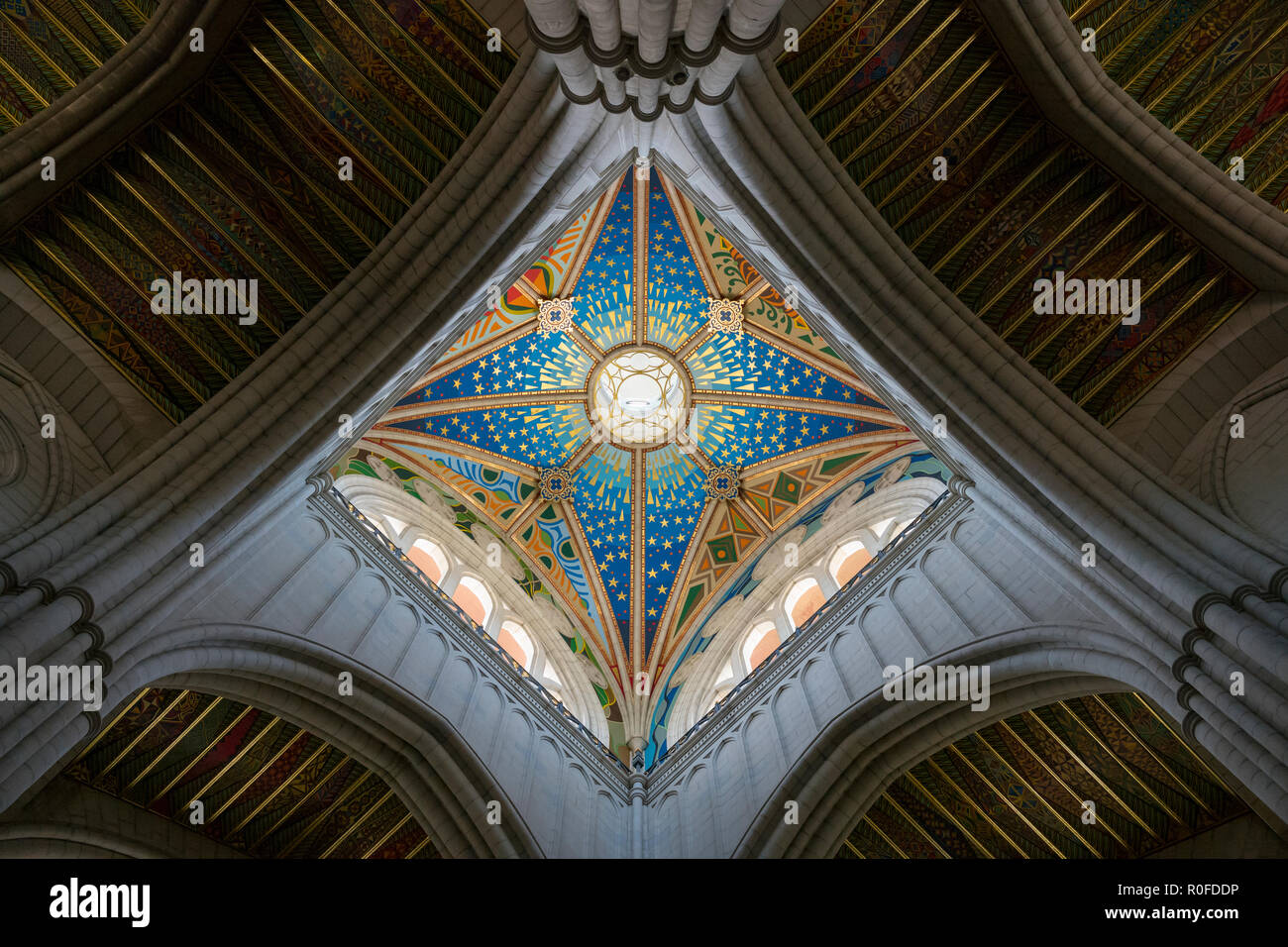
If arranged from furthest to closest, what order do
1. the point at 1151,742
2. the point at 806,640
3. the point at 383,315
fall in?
1. the point at 806,640
2. the point at 1151,742
3. the point at 383,315

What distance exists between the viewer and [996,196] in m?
9.10

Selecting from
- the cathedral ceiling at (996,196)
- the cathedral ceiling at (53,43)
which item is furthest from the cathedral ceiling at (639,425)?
the cathedral ceiling at (53,43)

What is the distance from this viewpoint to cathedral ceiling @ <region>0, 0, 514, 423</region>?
8297mm

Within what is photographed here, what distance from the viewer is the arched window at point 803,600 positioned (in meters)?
13.9

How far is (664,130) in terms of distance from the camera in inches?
333

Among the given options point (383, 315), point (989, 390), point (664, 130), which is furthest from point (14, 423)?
point (989, 390)

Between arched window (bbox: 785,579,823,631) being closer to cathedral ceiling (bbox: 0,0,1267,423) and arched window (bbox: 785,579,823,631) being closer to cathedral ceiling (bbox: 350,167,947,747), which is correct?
cathedral ceiling (bbox: 350,167,947,747)

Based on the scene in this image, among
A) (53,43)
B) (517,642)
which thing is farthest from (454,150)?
(517,642)

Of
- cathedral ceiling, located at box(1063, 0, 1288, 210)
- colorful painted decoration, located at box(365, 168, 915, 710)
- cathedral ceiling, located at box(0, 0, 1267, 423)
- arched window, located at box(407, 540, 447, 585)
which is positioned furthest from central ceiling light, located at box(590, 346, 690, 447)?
cathedral ceiling, located at box(1063, 0, 1288, 210)

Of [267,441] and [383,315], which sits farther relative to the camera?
[383,315]

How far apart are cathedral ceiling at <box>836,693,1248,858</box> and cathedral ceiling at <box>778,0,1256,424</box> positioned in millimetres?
3558

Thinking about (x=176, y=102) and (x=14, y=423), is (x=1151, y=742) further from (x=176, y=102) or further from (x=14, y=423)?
(x=176, y=102)

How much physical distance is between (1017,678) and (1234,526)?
120 inches

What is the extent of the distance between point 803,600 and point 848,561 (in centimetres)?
111
